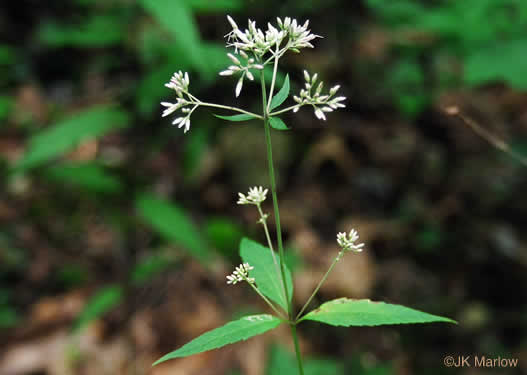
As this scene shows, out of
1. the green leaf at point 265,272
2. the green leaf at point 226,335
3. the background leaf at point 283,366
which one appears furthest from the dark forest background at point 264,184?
the green leaf at point 226,335

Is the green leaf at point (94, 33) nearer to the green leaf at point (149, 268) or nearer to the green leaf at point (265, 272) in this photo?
the green leaf at point (149, 268)

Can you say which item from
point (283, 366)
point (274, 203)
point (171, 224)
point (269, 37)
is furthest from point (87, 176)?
point (274, 203)

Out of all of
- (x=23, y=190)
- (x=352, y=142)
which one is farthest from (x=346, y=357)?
(x=23, y=190)

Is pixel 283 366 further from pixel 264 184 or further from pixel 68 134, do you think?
pixel 68 134

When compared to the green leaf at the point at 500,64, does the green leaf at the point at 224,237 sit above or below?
below

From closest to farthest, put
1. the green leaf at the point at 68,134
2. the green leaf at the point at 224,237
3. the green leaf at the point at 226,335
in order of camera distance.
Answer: the green leaf at the point at 226,335, the green leaf at the point at 68,134, the green leaf at the point at 224,237

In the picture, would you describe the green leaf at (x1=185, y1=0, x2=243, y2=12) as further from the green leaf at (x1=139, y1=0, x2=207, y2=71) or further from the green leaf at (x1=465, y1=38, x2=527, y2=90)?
the green leaf at (x1=465, y1=38, x2=527, y2=90)

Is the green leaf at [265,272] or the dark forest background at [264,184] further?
the dark forest background at [264,184]
